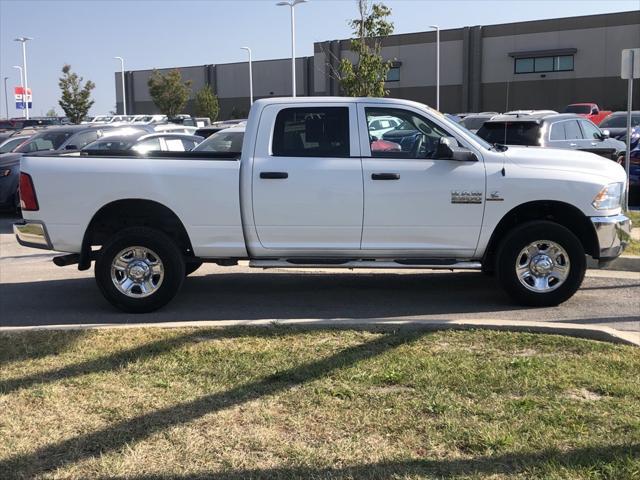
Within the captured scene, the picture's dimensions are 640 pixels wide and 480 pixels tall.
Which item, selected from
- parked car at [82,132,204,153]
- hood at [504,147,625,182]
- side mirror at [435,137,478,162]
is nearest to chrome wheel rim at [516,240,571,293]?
hood at [504,147,625,182]

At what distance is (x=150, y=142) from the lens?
13.5 m

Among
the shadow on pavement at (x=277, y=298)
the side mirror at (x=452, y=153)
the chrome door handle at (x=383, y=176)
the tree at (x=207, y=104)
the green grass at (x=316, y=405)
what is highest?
the tree at (x=207, y=104)

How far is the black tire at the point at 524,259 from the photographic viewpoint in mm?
6707

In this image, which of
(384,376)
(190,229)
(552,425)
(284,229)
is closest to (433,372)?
(384,376)

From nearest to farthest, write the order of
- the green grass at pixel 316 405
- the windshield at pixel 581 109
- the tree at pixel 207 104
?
1. the green grass at pixel 316 405
2. the windshield at pixel 581 109
3. the tree at pixel 207 104

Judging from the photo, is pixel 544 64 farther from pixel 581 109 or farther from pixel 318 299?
pixel 318 299

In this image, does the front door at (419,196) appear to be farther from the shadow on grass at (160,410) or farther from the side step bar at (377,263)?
the shadow on grass at (160,410)

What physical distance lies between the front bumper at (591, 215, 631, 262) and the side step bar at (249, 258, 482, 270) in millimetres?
1154

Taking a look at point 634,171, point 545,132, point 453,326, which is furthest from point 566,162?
point 634,171

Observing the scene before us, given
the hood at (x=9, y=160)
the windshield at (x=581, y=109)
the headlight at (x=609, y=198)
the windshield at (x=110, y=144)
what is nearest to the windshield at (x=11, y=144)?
the hood at (x=9, y=160)

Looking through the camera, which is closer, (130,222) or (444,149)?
(444,149)

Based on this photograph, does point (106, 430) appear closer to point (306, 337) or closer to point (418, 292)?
point (306, 337)

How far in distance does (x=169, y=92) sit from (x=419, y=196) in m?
52.6

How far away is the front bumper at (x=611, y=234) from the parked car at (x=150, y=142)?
8325mm
